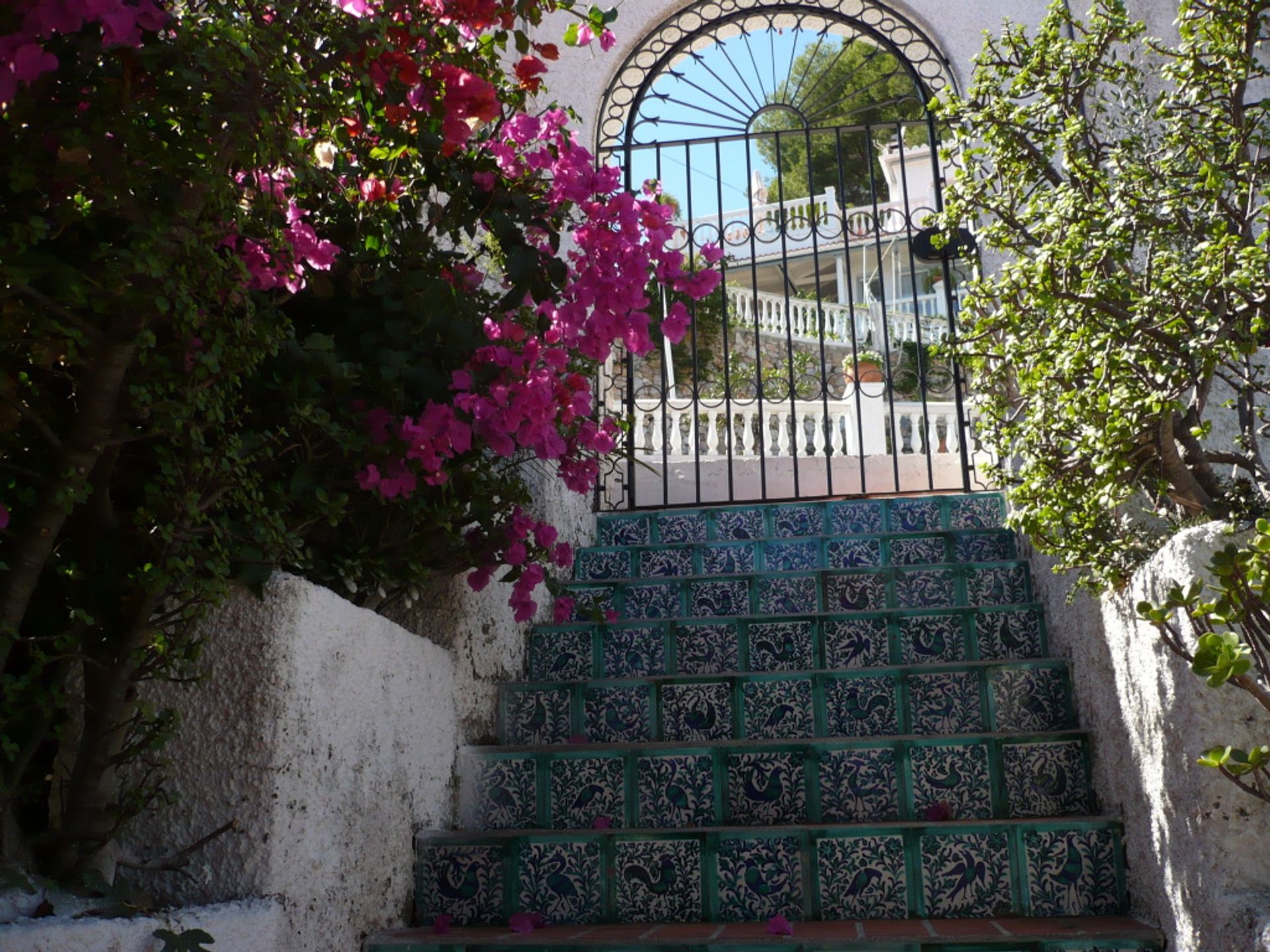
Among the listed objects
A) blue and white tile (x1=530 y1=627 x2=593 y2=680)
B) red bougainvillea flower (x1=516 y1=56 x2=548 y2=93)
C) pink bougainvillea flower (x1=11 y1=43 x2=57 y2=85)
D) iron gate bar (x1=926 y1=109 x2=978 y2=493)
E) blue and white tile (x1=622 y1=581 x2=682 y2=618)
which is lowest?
blue and white tile (x1=530 y1=627 x2=593 y2=680)

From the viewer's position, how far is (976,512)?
425 cm

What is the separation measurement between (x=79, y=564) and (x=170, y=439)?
9.5 inches

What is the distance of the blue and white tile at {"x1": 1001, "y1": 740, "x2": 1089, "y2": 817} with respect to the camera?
2689 millimetres

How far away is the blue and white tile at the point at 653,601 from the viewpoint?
375 centimetres

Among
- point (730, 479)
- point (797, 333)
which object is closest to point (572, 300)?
point (730, 479)

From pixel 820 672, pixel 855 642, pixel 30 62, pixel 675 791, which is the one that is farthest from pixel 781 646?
pixel 30 62

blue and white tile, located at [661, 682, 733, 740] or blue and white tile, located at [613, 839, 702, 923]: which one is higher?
blue and white tile, located at [661, 682, 733, 740]

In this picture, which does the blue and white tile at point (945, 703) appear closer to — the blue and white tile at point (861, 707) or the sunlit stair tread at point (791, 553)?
the blue and white tile at point (861, 707)

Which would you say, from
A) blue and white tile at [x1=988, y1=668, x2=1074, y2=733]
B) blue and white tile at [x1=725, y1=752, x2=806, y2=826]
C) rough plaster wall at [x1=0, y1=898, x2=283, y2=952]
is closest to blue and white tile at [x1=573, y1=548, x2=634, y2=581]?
blue and white tile at [x1=725, y1=752, x2=806, y2=826]

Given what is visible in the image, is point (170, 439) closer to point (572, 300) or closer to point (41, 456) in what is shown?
point (41, 456)

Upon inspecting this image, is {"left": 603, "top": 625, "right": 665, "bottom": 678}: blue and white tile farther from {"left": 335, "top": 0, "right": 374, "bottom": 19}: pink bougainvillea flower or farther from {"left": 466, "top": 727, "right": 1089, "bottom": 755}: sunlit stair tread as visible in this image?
{"left": 335, "top": 0, "right": 374, "bottom": 19}: pink bougainvillea flower

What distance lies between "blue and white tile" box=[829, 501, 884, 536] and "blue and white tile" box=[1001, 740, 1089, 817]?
1.70m

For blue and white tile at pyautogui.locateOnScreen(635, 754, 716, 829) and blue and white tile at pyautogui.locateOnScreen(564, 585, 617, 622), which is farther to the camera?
blue and white tile at pyautogui.locateOnScreen(564, 585, 617, 622)

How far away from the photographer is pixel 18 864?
1.65 meters
